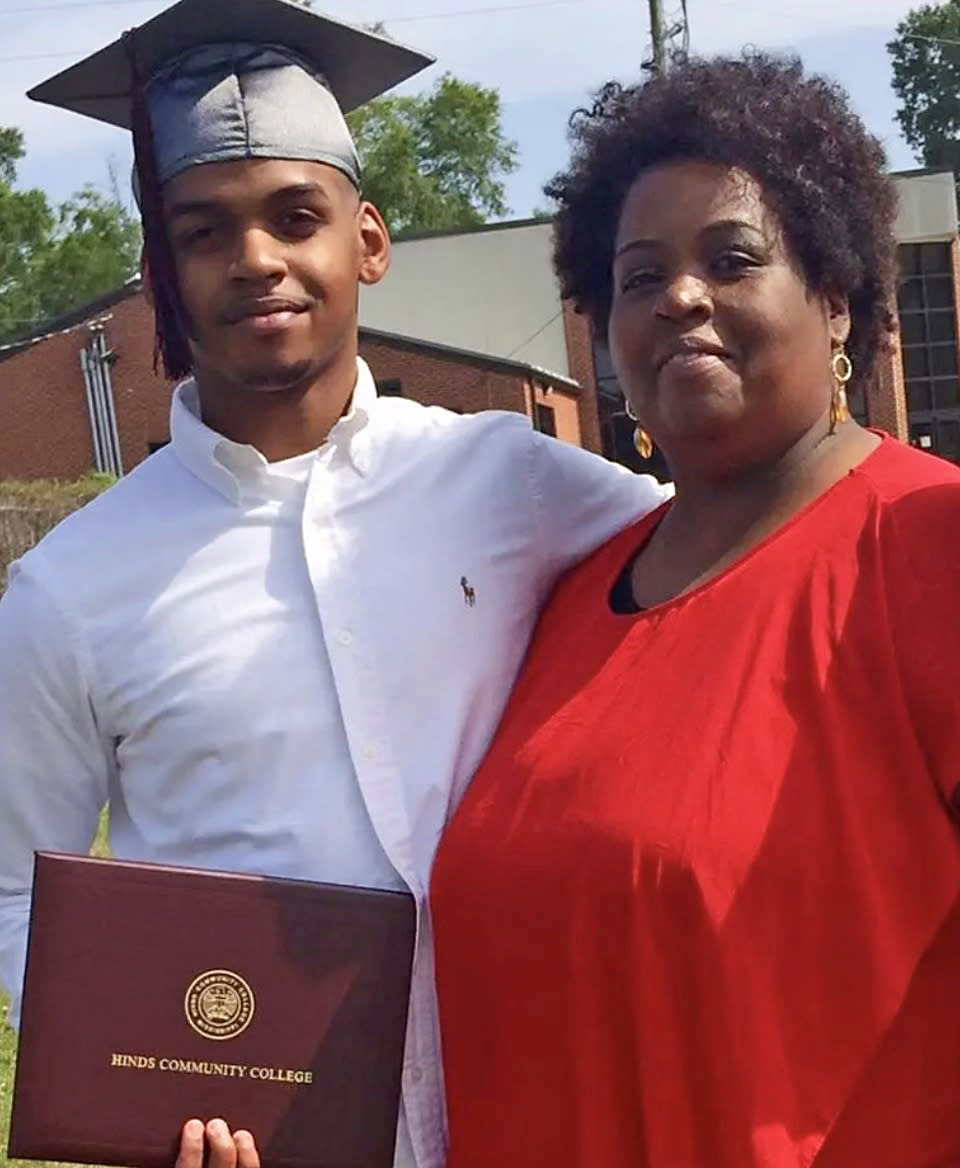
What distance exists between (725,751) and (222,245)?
1067 millimetres

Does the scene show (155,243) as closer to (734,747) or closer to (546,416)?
(734,747)

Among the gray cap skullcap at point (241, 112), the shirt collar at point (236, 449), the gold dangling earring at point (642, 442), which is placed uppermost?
the gray cap skullcap at point (241, 112)

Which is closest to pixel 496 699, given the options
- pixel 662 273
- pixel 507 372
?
pixel 662 273

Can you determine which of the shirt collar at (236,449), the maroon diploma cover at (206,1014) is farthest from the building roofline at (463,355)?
the maroon diploma cover at (206,1014)

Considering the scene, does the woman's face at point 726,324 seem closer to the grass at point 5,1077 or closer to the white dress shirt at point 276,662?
the white dress shirt at point 276,662

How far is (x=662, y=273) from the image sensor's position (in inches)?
93.0

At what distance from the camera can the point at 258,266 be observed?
8.36 ft

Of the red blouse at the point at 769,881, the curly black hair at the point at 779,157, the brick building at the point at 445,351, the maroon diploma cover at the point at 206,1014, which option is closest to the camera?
the red blouse at the point at 769,881

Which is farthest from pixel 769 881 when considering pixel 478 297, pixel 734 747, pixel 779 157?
pixel 478 297

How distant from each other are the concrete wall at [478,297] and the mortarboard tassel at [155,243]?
29.1 m

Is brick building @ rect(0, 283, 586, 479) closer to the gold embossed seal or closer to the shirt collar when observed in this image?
the shirt collar

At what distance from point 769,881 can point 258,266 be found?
1.13 meters

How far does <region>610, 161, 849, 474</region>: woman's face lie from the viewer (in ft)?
7.54

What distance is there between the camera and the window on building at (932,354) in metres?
34.1
